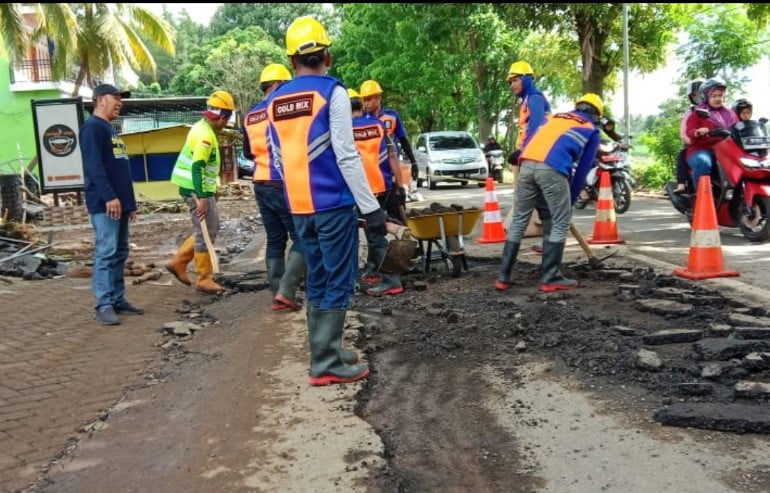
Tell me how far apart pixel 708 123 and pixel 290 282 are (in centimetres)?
599

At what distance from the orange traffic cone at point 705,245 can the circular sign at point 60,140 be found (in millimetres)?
11827

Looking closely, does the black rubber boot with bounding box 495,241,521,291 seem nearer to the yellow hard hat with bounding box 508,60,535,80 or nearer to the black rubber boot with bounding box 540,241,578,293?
the black rubber boot with bounding box 540,241,578,293

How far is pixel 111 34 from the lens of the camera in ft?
72.7

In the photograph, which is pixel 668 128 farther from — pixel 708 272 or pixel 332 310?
pixel 332 310

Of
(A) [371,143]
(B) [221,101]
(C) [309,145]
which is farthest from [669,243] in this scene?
(C) [309,145]

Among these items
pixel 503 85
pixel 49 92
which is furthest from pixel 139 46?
pixel 503 85

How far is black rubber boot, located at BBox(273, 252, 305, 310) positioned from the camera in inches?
233

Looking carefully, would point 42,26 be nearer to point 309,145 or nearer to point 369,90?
point 369,90

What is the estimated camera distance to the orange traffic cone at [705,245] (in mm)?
6660

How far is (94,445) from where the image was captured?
3660 millimetres

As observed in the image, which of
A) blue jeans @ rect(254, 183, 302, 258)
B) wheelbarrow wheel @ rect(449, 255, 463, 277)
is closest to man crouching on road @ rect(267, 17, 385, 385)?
blue jeans @ rect(254, 183, 302, 258)

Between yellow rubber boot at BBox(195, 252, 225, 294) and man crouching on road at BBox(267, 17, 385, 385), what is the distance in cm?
338

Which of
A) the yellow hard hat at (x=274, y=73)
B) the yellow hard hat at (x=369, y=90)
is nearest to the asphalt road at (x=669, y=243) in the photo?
the yellow hard hat at (x=369, y=90)

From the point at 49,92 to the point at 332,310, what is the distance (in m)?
31.0
